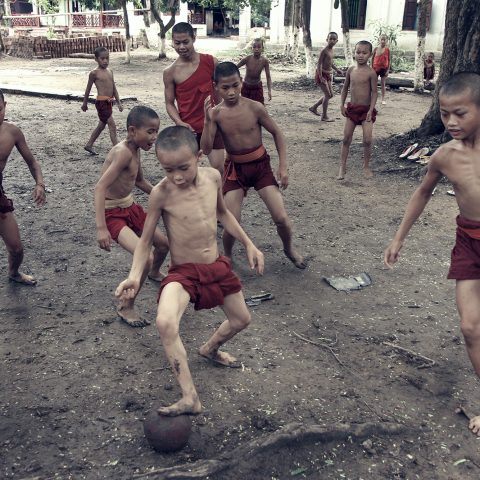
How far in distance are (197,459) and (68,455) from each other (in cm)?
66

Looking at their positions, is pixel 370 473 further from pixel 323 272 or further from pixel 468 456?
pixel 323 272

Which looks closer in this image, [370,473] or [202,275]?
[370,473]

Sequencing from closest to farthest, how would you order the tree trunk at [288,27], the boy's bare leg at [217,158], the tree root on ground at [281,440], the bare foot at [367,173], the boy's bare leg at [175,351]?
the tree root on ground at [281,440]
the boy's bare leg at [175,351]
the boy's bare leg at [217,158]
the bare foot at [367,173]
the tree trunk at [288,27]

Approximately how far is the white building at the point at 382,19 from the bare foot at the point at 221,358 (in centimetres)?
2465

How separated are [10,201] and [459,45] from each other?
687cm

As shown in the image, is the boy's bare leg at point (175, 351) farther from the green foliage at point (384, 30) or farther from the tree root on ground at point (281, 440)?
the green foliage at point (384, 30)

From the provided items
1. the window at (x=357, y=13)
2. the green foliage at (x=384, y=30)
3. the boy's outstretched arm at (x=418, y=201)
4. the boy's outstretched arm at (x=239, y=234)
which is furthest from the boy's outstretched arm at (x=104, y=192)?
the window at (x=357, y=13)

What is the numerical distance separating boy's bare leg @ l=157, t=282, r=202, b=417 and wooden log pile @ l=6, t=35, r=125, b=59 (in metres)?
27.1

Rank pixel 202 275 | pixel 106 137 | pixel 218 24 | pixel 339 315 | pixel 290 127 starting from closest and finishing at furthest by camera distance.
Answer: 1. pixel 202 275
2. pixel 339 315
3. pixel 106 137
4. pixel 290 127
5. pixel 218 24

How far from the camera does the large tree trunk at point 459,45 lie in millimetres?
8078

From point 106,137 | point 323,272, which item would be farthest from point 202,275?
point 106,137

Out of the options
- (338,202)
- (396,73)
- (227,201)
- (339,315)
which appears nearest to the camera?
(339,315)

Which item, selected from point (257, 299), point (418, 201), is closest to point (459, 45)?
point (257, 299)

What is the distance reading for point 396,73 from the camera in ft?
66.4
